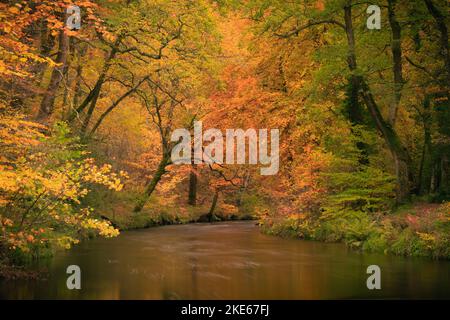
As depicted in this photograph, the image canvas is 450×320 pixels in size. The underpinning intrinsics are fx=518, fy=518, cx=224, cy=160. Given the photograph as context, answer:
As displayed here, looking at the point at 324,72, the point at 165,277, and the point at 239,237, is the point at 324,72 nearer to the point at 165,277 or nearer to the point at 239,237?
the point at 239,237

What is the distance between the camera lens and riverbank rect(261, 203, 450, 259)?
46.1 feet

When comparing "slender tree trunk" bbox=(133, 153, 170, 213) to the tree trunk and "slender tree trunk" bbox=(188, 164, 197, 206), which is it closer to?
"slender tree trunk" bbox=(188, 164, 197, 206)

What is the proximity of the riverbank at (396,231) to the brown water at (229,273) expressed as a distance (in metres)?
0.55

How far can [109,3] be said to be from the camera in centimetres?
1955

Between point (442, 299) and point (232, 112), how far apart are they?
17714 mm

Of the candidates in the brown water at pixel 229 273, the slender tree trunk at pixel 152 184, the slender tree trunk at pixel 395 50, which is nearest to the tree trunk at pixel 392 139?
the slender tree trunk at pixel 395 50

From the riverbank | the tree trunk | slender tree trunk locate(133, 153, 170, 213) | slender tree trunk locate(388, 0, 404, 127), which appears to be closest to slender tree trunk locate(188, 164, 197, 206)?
slender tree trunk locate(133, 153, 170, 213)

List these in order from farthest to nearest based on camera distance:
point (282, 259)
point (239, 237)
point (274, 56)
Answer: point (274, 56), point (239, 237), point (282, 259)

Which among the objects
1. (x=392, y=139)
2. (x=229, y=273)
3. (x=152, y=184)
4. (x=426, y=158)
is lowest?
(x=229, y=273)

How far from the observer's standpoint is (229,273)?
12.5 metres

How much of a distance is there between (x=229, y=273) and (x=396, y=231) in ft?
20.1

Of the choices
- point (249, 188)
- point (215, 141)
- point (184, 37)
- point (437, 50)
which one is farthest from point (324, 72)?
point (249, 188)

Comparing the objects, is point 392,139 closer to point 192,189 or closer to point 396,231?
point 396,231

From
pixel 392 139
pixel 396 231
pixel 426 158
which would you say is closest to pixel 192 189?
pixel 426 158
